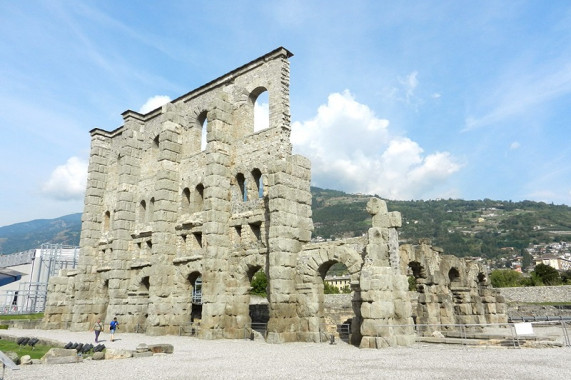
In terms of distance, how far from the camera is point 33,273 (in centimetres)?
4309

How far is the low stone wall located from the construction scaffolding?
40.8m

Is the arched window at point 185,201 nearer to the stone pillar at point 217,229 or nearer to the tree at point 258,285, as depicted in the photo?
the stone pillar at point 217,229

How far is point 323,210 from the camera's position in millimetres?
186625

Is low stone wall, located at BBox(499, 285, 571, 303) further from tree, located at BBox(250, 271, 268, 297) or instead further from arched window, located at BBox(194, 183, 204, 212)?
arched window, located at BBox(194, 183, 204, 212)

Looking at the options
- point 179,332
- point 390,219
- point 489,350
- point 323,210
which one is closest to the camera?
point 489,350

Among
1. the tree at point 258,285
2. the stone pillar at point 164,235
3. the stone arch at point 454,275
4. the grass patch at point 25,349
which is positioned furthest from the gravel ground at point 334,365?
the tree at point 258,285

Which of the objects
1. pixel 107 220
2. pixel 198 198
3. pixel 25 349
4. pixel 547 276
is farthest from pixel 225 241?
pixel 547 276

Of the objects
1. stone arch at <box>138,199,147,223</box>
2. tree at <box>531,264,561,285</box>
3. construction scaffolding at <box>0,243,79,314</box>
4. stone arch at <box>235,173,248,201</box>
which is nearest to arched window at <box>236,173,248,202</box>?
stone arch at <box>235,173,248,201</box>

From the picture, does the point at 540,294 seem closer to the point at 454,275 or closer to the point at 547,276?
the point at 547,276

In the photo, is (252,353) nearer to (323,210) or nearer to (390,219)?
(390,219)

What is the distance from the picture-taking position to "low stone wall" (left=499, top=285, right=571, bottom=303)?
36844 mm

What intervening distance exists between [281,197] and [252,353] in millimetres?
6500

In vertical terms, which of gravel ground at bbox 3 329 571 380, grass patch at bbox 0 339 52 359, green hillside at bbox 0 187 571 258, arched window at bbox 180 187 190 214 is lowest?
gravel ground at bbox 3 329 571 380

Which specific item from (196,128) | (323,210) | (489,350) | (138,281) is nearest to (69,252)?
(138,281)
